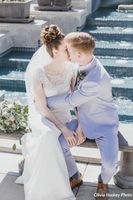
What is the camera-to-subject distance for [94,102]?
3551 millimetres

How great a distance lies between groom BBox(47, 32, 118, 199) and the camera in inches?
136

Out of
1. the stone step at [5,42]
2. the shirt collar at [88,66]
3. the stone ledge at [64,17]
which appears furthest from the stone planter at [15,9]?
the shirt collar at [88,66]

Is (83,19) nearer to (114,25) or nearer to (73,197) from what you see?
(114,25)

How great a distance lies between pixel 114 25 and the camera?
868 centimetres

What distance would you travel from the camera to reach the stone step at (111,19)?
8.59 metres

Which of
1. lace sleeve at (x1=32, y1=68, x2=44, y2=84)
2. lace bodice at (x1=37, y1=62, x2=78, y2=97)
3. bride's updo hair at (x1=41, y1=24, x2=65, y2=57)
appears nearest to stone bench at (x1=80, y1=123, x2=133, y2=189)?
lace bodice at (x1=37, y1=62, x2=78, y2=97)

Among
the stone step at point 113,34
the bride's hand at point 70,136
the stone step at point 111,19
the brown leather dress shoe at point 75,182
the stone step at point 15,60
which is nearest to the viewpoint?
the bride's hand at point 70,136

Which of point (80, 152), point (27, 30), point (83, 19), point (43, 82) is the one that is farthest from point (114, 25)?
point (43, 82)

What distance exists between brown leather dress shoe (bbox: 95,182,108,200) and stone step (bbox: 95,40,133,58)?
412 cm

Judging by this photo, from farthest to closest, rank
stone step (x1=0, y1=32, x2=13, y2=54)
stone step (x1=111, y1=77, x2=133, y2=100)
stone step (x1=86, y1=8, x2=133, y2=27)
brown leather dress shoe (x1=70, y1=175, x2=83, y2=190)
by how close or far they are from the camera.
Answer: stone step (x1=86, y1=8, x2=133, y2=27), stone step (x1=0, y1=32, x2=13, y2=54), stone step (x1=111, y1=77, x2=133, y2=100), brown leather dress shoe (x1=70, y1=175, x2=83, y2=190)

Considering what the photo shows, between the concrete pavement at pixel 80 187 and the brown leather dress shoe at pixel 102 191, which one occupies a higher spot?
the brown leather dress shoe at pixel 102 191

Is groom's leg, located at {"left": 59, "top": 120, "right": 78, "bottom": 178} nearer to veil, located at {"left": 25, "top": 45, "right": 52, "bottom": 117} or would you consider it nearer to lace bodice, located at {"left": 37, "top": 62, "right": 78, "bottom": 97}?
lace bodice, located at {"left": 37, "top": 62, "right": 78, "bottom": 97}

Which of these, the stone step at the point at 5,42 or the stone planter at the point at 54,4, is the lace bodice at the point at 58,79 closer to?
the stone step at the point at 5,42

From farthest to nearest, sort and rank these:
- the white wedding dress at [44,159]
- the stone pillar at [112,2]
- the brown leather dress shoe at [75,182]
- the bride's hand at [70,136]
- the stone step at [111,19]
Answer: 1. the stone pillar at [112,2]
2. the stone step at [111,19]
3. the brown leather dress shoe at [75,182]
4. the bride's hand at [70,136]
5. the white wedding dress at [44,159]
